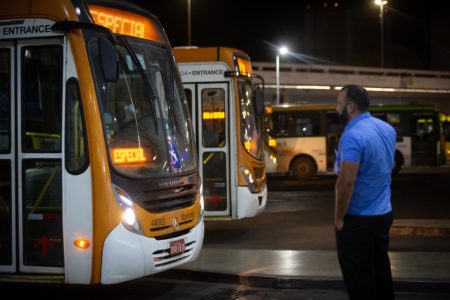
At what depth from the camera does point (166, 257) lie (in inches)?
288

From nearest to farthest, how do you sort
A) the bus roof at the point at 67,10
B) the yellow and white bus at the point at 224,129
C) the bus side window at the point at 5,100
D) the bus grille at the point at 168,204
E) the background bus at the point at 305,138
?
the bus roof at the point at 67,10 < the bus grille at the point at 168,204 < the bus side window at the point at 5,100 < the yellow and white bus at the point at 224,129 < the background bus at the point at 305,138

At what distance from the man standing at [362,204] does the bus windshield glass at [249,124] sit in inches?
275

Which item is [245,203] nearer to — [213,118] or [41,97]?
[213,118]

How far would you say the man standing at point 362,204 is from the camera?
5.32 metres

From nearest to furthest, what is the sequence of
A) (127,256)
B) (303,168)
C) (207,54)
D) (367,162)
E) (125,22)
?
(367,162), (127,256), (125,22), (207,54), (303,168)

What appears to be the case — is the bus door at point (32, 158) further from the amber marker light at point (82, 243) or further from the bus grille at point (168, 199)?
the bus grille at point (168, 199)

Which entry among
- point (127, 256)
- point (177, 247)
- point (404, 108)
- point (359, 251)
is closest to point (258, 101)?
point (177, 247)

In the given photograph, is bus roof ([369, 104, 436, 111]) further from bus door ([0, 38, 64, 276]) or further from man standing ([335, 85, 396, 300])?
man standing ([335, 85, 396, 300])

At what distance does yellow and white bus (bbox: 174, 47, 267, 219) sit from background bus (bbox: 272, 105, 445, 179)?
602 inches

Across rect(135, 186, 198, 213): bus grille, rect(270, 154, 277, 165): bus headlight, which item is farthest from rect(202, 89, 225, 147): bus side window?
rect(270, 154, 277, 165): bus headlight

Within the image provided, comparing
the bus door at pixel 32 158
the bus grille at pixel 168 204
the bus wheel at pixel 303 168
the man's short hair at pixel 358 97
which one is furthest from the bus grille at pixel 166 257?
the bus wheel at pixel 303 168

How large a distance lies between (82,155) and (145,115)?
0.91 meters

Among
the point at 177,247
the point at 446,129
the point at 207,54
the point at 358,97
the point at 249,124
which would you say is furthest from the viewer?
the point at 446,129

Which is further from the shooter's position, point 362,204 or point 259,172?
point 259,172
